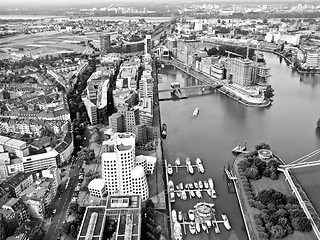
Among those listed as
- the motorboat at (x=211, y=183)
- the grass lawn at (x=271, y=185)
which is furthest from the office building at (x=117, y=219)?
the grass lawn at (x=271, y=185)

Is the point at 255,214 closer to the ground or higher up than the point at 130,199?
closer to the ground

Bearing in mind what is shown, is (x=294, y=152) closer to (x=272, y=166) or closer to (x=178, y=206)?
(x=272, y=166)

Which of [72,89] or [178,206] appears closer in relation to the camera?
[178,206]

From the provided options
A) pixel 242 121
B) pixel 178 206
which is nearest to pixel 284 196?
pixel 178 206

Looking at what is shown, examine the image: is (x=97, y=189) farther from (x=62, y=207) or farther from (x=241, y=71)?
(x=241, y=71)

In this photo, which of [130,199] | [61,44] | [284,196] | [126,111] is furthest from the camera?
[61,44]

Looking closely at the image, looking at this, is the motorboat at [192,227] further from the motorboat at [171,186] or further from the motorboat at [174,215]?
the motorboat at [171,186]

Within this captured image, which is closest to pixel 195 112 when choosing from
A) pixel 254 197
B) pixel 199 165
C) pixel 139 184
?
pixel 199 165
